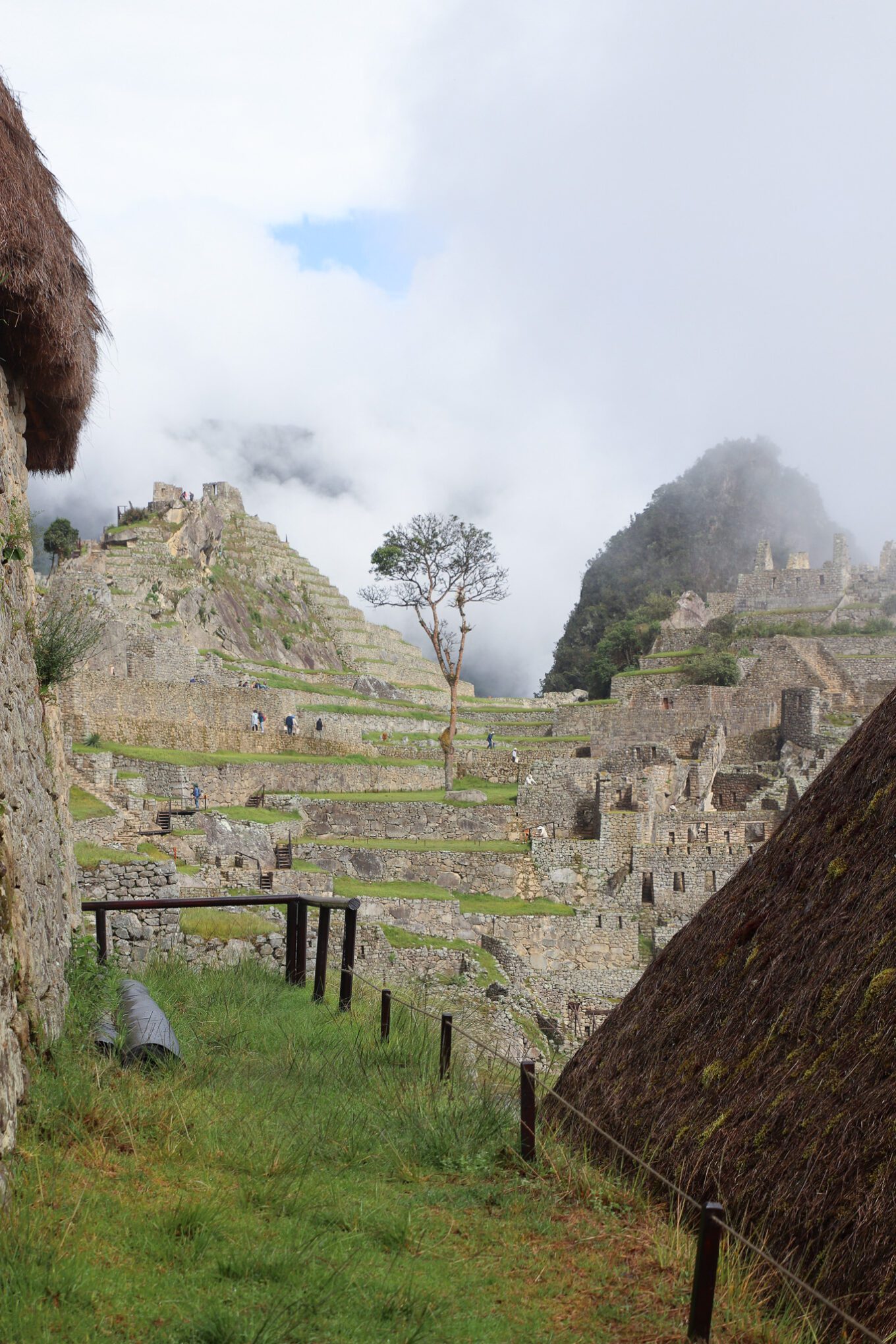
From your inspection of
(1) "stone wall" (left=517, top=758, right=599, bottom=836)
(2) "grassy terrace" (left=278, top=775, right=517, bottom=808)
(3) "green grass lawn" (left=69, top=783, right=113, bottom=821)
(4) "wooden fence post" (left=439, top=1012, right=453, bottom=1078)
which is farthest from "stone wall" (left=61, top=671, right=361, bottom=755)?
(4) "wooden fence post" (left=439, top=1012, right=453, bottom=1078)

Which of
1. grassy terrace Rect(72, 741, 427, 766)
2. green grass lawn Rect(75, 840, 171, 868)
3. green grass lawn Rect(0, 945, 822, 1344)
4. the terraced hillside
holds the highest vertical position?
the terraced hillside

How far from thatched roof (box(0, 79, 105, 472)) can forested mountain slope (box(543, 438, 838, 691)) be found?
2439 inches

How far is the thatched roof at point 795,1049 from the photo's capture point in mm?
3289

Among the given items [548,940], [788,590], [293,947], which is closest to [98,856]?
[293,947]

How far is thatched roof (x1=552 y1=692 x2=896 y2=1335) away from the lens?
10.8 feet

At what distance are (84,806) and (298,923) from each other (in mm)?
11067

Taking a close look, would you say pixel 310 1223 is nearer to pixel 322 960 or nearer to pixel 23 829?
pixel 23 829

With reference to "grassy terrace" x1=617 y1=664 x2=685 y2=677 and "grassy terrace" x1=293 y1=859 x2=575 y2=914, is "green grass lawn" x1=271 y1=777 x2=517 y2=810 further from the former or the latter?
"grassy terrace" x1=617 y1=664 x2=685 y2=677

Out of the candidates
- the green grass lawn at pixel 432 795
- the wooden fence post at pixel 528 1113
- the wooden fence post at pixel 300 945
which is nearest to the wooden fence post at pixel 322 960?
the wooden fence post at pixel 300 945

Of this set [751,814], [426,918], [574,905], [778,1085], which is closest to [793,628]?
[751,814]

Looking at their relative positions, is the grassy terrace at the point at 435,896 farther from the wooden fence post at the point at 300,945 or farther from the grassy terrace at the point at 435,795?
the wooden fence post at the point at 300,945

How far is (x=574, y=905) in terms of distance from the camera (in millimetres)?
22984

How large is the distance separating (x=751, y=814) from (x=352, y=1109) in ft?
71.9

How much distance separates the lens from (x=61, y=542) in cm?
4691
